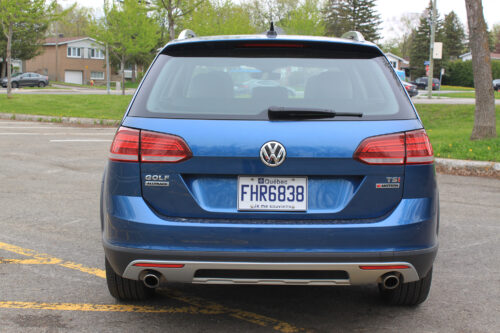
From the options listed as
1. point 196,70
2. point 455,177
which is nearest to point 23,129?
point 455,177

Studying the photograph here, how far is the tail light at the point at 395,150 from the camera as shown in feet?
10.2

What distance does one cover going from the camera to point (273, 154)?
3.06m

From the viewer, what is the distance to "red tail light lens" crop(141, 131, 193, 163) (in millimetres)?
3100

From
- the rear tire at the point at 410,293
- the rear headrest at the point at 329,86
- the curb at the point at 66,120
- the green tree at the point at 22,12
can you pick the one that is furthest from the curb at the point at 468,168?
the green tree at the point at 22,12

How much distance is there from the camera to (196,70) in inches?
140

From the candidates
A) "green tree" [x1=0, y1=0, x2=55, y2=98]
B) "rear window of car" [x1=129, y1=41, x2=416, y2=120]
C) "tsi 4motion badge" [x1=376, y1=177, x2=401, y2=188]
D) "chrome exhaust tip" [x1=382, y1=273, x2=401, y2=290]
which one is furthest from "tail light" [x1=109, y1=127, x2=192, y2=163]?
"green tree" [x1=0, y1=0, x2=55, y2=98]

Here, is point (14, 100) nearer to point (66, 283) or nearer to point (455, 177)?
point (455, 177)

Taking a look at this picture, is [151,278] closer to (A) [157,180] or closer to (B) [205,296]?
(A) [157,180]

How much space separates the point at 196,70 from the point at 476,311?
2.32 meters

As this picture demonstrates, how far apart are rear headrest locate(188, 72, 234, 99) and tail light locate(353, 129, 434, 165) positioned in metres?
0.80

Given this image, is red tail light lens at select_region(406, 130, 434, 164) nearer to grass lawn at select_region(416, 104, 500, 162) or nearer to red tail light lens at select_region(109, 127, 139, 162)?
red tail light lens at select_region(109, 127, 139, 162)

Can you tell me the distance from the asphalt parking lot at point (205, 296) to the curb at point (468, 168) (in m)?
3.15

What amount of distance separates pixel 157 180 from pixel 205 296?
1278mm

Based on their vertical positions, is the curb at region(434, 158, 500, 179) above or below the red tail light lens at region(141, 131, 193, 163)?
below
